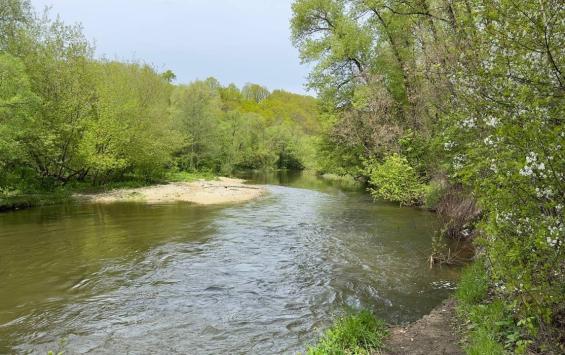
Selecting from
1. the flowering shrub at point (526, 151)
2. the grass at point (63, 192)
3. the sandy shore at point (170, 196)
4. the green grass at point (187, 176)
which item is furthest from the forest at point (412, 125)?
the sandy shore at point (170, 196)

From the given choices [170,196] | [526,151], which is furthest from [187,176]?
[526,151]

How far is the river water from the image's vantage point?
7629mm

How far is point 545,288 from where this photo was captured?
4.25 m

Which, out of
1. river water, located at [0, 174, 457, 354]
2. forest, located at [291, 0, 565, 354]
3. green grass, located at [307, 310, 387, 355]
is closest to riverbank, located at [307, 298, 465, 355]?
green grass, located at [307, 310, 387, 355]

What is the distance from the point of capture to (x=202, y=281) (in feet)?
35.8

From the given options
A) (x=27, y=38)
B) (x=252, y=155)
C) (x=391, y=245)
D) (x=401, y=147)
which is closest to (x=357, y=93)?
(x=401, y=147)

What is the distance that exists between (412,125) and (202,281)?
15852mm

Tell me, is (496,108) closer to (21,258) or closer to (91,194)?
(21,258)

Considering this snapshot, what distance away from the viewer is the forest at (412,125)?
4.20m

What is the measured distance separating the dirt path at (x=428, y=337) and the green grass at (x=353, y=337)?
220 millimetres

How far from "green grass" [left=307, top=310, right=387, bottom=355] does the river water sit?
55cm

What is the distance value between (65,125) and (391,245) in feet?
79.8

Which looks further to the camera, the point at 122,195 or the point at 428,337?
the point at 122,195

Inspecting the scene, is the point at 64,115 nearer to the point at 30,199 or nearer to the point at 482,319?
the point at 30,199
